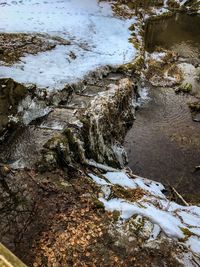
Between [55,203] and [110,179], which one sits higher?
[55,203]

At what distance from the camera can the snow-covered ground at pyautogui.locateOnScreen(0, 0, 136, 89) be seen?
14.2 meters

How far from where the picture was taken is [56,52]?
1697 cm

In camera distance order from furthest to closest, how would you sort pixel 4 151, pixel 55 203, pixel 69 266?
pixel 4 151 < pixel 55 203 < pixel 69 266

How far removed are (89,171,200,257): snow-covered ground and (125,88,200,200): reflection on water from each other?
1906 mm

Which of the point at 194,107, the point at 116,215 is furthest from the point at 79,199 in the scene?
the point at 194,107

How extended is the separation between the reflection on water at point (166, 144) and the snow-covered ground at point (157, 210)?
1906 millimetres

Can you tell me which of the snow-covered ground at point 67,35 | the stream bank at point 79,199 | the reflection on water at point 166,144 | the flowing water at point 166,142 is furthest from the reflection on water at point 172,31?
the stream bank at point 79,199

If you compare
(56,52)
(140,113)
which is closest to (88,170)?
(140,113)

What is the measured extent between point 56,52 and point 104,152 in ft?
24.7

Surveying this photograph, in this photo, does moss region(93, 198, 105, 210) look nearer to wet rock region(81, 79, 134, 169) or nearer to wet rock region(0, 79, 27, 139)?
wet rock region(81, 79, 134, 169)

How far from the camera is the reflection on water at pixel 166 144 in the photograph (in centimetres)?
1212

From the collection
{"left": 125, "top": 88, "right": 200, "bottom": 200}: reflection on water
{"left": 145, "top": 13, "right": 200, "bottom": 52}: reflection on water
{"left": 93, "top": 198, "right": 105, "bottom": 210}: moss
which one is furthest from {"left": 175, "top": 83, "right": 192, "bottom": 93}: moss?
{"left": 93, "top": 198, "right": 105, "bottom": 210}: moss

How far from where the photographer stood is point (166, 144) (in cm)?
1369

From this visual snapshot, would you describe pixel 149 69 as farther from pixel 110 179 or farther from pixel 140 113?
pixel 110 179
